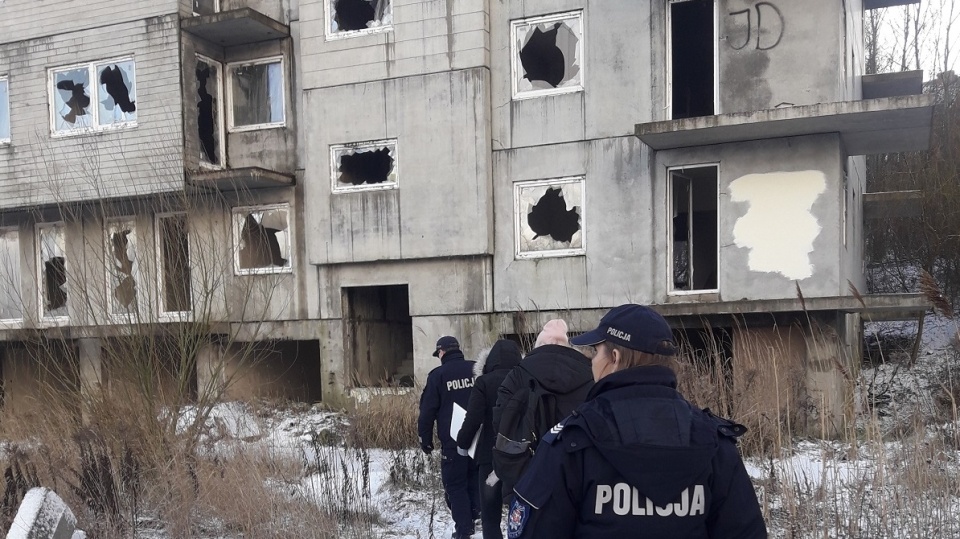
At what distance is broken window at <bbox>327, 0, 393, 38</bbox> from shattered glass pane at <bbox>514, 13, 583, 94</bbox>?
2.56 meters

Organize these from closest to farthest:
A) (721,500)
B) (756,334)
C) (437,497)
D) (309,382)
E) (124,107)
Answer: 1. (721,500)
2. (437,497)
3. (756,334)
4. (124,107)
5. (309,382)

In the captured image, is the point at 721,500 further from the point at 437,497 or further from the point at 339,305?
the point at 339,305

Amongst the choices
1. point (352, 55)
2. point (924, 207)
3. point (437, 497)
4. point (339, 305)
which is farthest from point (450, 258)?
point (924, 207)

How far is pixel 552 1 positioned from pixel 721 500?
12423mm

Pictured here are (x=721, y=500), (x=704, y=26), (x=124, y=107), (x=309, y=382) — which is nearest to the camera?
(x=721, y=500)

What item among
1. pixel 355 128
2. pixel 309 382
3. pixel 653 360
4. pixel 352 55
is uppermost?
pixel 352 55

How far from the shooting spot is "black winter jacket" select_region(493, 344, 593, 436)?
503 cm

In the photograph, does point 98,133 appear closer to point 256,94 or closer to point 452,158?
point 256,94

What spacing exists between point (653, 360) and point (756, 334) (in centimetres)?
1055

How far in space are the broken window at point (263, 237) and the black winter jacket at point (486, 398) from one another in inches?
398

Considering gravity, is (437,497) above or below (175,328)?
below

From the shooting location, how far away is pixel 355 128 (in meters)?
14.8

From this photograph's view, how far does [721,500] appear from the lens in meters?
2.59

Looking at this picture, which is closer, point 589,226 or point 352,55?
point 589,226
